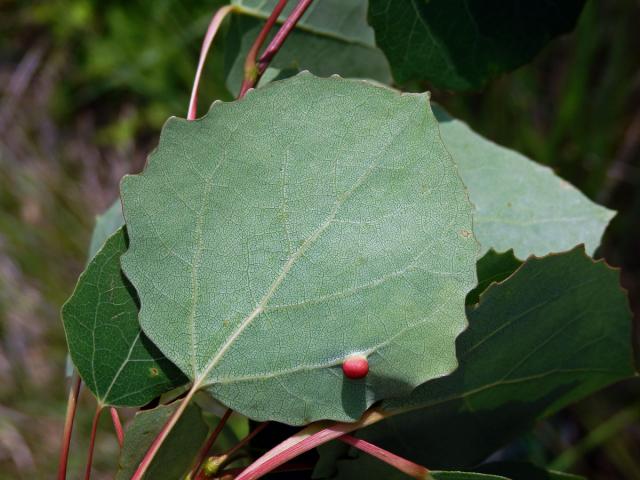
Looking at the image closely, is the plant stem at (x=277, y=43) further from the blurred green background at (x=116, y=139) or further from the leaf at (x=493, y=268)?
the blurred green background at (x=116, y=139)

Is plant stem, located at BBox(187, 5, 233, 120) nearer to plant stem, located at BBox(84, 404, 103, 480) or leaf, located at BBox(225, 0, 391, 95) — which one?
leaf, located at BBox(225, 0, 391, 95)

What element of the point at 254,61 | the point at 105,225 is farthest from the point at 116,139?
the point at 254,61

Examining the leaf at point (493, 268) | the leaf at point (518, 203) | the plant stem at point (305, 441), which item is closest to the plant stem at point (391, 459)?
the plant stem at point (305, 441)

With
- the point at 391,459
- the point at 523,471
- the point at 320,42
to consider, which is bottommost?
the point at 523,471

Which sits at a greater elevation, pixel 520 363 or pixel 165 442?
pixel 165 442

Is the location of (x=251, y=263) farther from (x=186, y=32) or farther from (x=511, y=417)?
(x=186, y=32)

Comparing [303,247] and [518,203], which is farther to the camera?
[518,203]

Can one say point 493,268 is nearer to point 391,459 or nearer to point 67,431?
point 391,459
